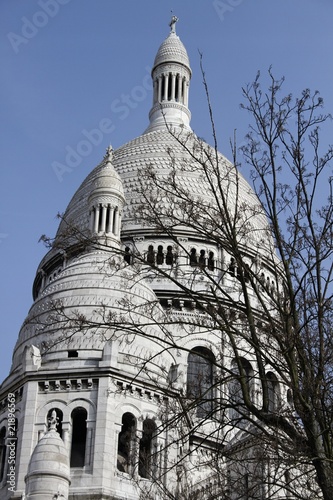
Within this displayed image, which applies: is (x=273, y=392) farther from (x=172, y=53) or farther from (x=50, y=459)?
(x=172, y=53)

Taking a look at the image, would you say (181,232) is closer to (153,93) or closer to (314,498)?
(153,93)

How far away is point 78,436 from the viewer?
30422 mm

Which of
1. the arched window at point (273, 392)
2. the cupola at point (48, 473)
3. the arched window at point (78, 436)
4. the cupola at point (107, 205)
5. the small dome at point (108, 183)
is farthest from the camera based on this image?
the small dome at point (108, 183)

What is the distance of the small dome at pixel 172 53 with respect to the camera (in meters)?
59.2

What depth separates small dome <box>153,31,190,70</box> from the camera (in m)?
59.2

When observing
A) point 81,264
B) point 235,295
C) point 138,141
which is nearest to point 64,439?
point 81,264

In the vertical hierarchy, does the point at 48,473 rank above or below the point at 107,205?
below

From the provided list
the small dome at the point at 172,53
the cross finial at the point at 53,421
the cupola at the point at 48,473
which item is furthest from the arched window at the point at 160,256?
the small dome at the point at 172,53

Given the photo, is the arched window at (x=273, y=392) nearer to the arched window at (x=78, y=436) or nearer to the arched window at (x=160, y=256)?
the arched window at (x=78, y=436)

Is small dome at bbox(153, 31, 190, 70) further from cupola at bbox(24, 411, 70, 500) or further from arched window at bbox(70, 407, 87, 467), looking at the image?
cupola at bbox(24, 411, 70, 500)

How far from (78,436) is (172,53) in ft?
115

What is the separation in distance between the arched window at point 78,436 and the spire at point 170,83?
99.7 feet

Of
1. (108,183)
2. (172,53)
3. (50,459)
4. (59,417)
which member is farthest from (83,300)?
(172,53)

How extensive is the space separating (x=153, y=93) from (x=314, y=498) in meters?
48.3
